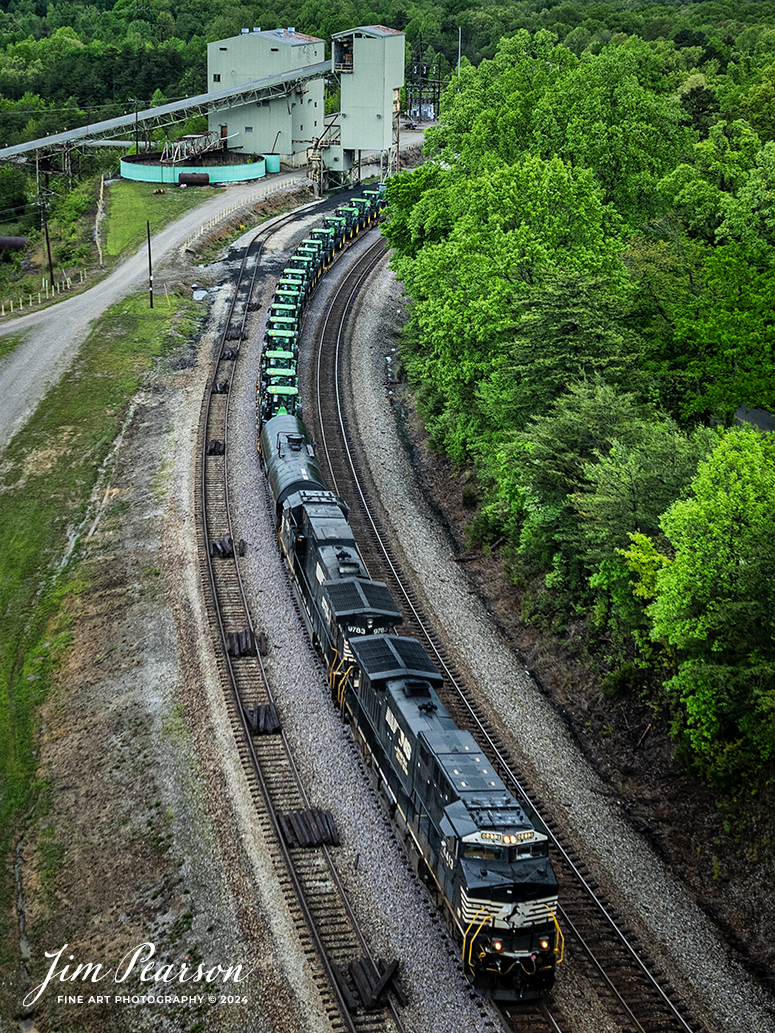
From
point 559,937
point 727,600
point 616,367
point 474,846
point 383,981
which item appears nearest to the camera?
point 474,846

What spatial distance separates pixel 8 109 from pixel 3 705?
130758mm

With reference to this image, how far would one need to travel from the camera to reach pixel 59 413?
186 ft

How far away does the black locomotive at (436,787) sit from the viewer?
22859 millimetres

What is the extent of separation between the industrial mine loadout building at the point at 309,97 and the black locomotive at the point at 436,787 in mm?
83216

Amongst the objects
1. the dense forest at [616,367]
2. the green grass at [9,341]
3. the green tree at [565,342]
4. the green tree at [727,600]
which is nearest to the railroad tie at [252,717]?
the dense forest at [616,367]

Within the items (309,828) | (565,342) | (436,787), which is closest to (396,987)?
(436,787)

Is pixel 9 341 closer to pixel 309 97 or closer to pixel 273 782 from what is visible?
Answer: pixel 273 782

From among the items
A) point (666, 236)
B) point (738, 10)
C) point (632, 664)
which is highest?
point (738, 10)

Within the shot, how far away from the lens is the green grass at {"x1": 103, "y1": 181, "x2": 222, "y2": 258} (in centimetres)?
8838

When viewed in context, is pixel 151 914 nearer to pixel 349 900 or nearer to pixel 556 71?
pixel 349 900

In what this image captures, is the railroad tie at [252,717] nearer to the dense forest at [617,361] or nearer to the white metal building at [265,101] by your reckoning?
the dense forest at [617,361]

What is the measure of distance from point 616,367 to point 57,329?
4439 centimetres

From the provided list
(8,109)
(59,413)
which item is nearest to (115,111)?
(8,109)

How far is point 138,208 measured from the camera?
318 feet
